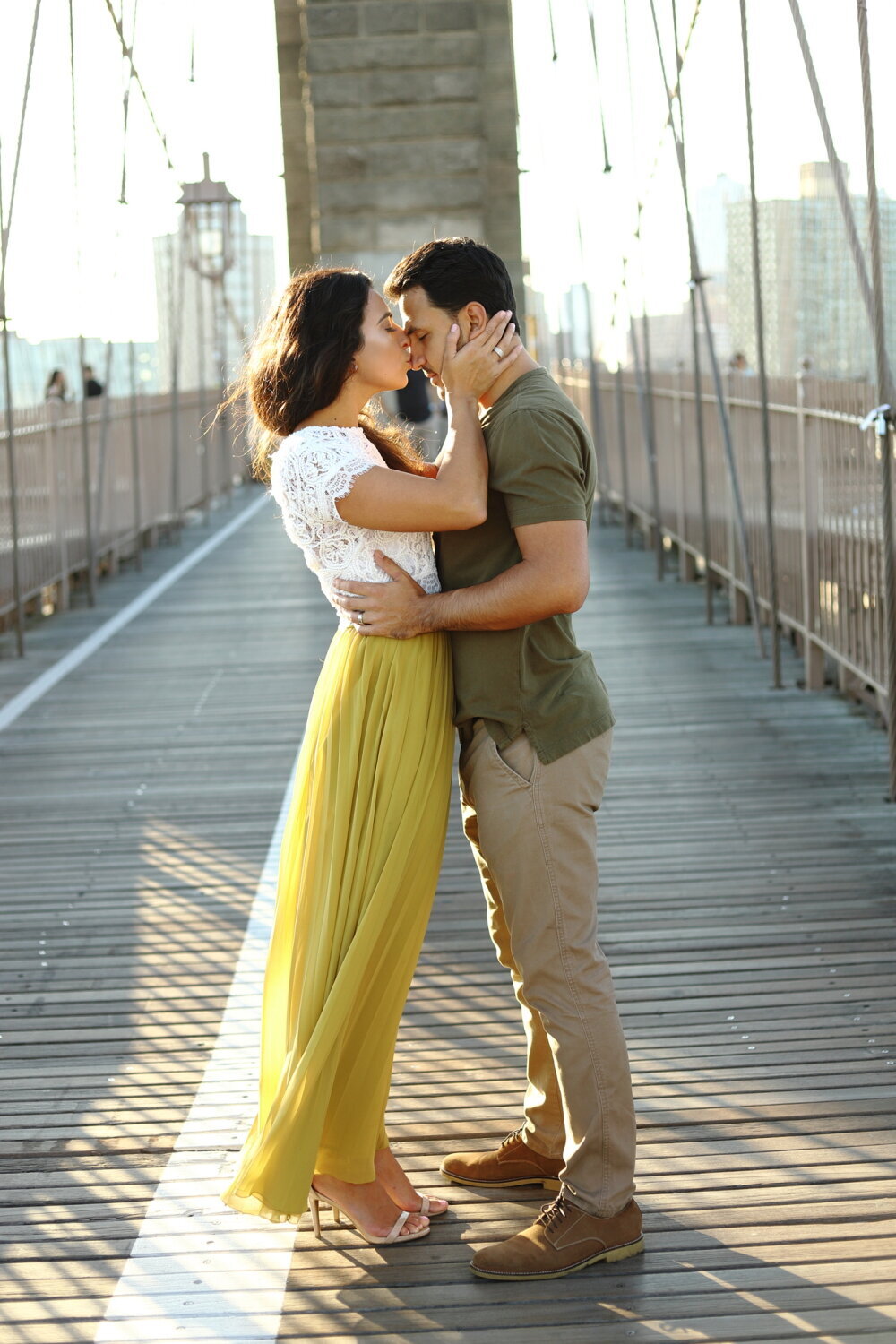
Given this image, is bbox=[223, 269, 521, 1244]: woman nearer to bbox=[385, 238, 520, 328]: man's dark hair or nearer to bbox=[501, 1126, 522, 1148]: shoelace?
bbox=[385, 238, 520, 328]: man's dark hair

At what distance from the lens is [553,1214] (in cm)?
232

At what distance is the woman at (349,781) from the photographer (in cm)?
232

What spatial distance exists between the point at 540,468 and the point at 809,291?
22817 millimetres

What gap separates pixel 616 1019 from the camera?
91.2 inches

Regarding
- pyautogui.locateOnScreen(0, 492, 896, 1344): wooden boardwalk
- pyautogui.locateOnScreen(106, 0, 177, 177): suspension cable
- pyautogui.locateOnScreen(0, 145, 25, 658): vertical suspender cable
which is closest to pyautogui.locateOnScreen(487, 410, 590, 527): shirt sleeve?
pyautogui.locateOnScreen(0, 492, 896, 1344): wooden boardwalk

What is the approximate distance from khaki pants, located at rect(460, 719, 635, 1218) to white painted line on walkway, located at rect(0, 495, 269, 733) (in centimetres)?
448

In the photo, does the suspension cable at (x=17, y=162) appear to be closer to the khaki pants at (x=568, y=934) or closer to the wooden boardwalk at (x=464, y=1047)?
the wooden boardwalk at (x=464, y=1047)

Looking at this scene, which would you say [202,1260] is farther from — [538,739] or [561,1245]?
[538,739]

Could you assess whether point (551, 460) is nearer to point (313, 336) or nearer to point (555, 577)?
point (555, 577)

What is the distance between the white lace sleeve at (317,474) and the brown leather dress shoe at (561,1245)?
0.99 meters

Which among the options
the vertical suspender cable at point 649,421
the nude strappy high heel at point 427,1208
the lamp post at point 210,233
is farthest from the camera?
the lamp post at point 210,233

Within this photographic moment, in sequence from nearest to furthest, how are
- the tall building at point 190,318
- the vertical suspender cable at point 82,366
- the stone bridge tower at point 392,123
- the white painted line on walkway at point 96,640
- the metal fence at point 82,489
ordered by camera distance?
the white painted line on walkway at point 96,640 < the metal fence at point 82,489 < the vertical suspender cable at point 82,366 < the stone bridge tower at point 392,123 < the tall building at point 190,318

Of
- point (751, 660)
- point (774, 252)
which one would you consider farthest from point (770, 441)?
point (774, 252)

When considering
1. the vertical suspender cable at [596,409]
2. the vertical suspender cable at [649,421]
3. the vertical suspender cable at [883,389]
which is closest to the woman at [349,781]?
the vertical suspender cable at [883,389]
